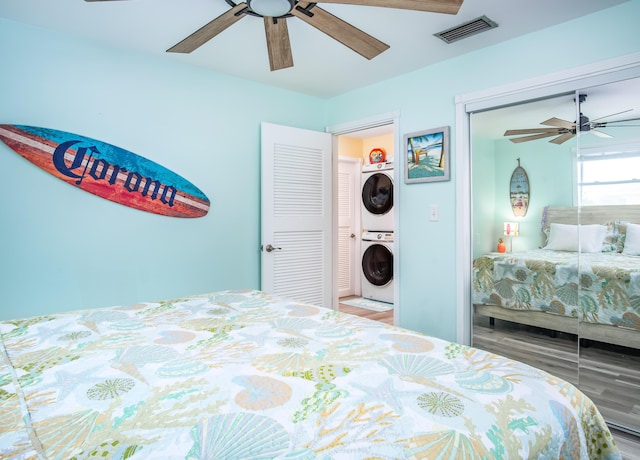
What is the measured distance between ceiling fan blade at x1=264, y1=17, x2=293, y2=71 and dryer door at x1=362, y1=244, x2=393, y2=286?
11.2 ft

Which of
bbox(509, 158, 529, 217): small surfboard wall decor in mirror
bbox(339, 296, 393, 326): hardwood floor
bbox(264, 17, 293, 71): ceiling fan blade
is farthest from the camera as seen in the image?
bbox(339, 296, 393, 326): hardwood floor

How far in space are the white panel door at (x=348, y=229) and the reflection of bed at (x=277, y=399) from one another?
423cm

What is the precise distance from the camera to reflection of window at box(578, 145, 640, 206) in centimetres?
215

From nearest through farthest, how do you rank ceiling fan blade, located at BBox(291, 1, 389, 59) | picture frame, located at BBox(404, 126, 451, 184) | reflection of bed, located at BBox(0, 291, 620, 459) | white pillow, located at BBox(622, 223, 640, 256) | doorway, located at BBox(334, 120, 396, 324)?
reflection of bed, located at BBox(0, 291, 620, 459)
ceiling fan blade, located at BBox(291, 1, 389, 59)
white pillow, located at BBox(622, 223, 640, 256)
picture frame, located at BBox(404, 126, 451, 184)
doorway, located at BBox(334, 120, 396, 324)

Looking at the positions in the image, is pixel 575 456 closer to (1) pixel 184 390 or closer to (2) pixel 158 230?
(1) pixel 184 390

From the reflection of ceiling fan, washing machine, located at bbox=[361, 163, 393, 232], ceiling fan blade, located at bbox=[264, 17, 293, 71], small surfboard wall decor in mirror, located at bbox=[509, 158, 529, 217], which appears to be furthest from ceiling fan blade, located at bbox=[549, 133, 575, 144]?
washing machine, located at bbox=[361, 163, 393, 232]

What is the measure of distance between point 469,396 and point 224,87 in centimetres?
302

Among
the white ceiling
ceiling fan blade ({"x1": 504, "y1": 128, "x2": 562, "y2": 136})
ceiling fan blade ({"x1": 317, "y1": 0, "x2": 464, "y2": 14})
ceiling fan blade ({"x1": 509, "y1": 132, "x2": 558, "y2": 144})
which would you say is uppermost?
the white ceiling

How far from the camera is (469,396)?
932 millimetres

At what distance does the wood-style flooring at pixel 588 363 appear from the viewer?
2172mm

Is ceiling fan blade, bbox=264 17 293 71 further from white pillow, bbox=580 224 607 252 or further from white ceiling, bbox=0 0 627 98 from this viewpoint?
white pillow, bbox=580 224 607 252

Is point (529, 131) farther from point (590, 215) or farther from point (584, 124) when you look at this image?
point (590, 215)

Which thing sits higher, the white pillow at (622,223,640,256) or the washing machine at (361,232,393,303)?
the white pillow at (622,223,640,256)

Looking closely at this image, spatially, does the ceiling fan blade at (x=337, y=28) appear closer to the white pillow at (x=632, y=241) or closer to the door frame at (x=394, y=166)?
the door frame at (x=394, y=166)
